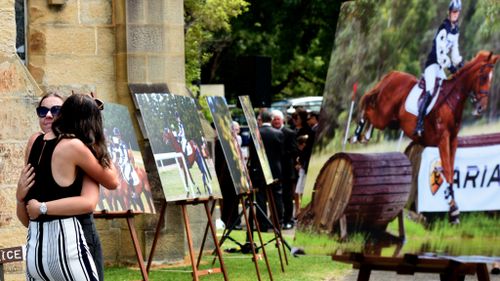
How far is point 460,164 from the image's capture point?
6.50 metres

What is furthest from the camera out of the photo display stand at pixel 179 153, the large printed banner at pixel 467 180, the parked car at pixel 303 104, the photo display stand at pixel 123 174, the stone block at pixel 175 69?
the parked car at pixel 303 104

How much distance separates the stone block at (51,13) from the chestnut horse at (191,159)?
2.72 meters

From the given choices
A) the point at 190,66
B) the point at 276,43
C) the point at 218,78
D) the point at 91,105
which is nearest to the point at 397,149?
the point at 91,105

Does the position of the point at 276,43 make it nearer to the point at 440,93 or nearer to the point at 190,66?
the point at 190,66

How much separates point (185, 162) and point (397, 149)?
5116mm

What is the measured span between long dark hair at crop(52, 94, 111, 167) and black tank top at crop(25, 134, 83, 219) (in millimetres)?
88

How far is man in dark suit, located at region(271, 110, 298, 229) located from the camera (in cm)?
2071

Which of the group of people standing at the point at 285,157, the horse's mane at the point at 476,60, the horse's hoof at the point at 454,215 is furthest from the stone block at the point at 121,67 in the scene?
the horse's hoof at the point at 454,215

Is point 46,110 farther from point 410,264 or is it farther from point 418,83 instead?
point 410,264

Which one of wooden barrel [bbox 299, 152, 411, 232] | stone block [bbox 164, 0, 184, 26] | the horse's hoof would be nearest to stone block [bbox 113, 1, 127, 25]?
stone block [bbox 164, 0, 184, 26]

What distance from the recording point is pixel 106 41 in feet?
47.1

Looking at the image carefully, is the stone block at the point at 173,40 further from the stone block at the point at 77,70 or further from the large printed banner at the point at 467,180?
the large printed banner at the point at 467,180

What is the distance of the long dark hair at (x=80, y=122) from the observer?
7.33 m

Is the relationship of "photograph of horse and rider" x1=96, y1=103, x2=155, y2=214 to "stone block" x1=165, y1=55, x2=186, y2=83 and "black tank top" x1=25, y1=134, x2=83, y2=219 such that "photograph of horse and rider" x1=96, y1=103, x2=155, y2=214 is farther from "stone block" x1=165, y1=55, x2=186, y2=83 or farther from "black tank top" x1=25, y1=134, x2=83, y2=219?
"stone block" x1=165, y1=55, x2=186, y2=83
